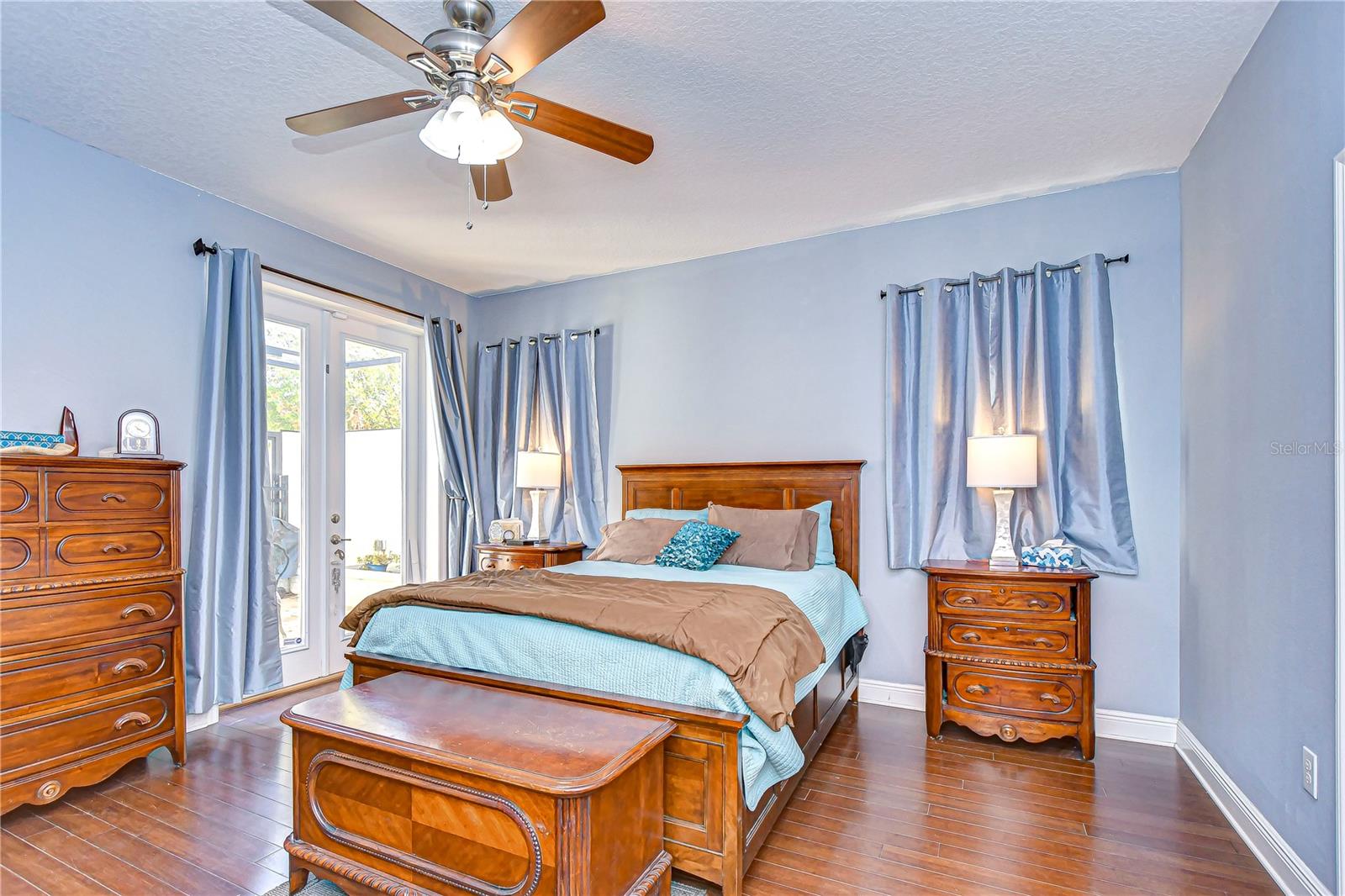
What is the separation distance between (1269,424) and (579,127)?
2.44 m

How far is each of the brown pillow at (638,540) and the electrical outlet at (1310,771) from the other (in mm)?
2610

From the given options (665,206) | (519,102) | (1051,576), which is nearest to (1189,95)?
(1051,576)

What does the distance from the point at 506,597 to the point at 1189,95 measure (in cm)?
330

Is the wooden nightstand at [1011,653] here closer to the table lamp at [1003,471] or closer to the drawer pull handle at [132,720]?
the table lamp at [1003,471]

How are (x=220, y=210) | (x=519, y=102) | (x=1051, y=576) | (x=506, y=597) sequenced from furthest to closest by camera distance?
(x=220, y=210), (x=1051, y=576), (x=506, y=597), (x=519, y=102)

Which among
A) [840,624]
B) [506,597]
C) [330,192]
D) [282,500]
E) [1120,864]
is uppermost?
[330,192]

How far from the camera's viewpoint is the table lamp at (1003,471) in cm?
315

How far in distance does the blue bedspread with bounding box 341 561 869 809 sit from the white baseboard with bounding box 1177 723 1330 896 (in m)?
1.42

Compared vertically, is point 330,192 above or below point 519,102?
above

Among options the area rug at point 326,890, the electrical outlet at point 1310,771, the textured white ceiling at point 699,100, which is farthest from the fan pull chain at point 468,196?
the electrical outlet at point 1310,771

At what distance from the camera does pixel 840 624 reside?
326 cm

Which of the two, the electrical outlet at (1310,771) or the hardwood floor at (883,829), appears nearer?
the electrical outlet at (1310,771)

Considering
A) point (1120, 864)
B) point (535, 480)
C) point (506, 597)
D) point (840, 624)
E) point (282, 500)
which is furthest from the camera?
point (535, 480)

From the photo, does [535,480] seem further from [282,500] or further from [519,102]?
[519,102]
